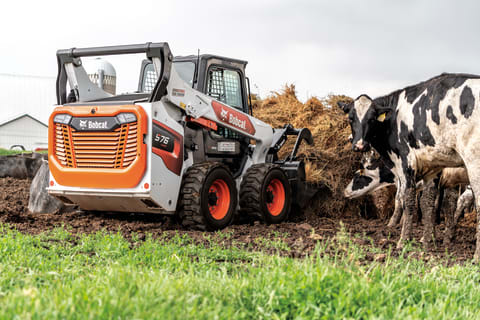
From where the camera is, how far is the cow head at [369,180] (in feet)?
34.9

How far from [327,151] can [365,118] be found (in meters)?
2.99

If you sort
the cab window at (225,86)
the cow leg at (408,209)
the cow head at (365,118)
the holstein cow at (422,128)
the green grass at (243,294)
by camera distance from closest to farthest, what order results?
the green grass at (243,294) → the holstein cow at (422,128) → the cow leg at (408,209) → the cow head at (365,118) → the cab window at (225,86)

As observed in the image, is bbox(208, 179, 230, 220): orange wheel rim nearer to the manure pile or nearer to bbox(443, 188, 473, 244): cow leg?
the manure pile

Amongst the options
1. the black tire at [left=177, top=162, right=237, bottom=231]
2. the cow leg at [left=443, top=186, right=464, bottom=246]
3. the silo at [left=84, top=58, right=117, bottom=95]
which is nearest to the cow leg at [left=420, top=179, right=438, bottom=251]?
the cow leg at [left=443, top=186, right=464, bottom=246]

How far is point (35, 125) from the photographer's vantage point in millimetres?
24109

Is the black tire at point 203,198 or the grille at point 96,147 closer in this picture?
the grille at point 96,147

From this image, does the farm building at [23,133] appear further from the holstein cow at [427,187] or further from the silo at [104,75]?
the holstein cow at [427,187]

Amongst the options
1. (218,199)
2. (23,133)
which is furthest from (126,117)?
(23,133)

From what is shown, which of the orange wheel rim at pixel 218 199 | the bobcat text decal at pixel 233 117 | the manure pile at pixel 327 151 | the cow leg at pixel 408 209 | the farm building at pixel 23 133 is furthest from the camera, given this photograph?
the farm building at pixel 23 133

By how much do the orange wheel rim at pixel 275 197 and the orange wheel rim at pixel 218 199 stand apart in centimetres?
111

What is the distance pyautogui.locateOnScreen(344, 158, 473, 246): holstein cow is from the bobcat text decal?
246cm

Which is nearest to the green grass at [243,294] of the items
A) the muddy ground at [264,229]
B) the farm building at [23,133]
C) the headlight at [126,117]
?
the muddy ground at [264,229]

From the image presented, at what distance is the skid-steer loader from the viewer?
7.47 m

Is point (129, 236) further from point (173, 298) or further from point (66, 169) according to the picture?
point (173, 298)
